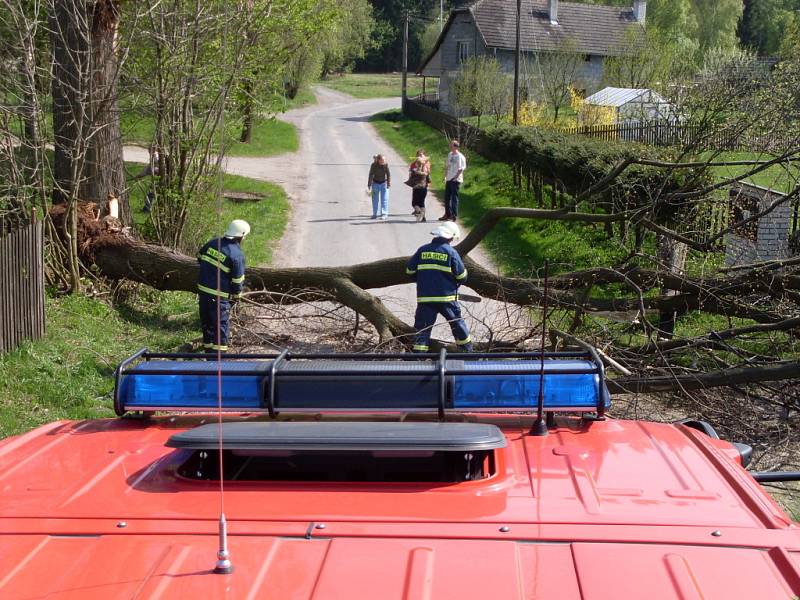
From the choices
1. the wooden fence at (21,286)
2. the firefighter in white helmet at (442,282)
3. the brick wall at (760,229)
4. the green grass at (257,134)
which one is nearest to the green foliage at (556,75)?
the green grass at (257,134)

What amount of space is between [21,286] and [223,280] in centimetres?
213

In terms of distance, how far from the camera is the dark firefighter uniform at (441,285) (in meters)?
9.44

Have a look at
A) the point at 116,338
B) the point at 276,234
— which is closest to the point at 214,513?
the point at 116,338

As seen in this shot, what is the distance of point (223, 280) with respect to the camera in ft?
32.3

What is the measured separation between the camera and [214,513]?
2.64 metres

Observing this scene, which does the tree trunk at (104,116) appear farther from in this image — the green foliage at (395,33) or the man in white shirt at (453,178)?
the green foliage at (395,33)

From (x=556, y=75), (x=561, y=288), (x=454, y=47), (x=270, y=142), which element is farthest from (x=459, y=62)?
(x=561, y=288)

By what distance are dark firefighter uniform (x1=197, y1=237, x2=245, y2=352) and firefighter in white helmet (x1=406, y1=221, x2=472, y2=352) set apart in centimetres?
192

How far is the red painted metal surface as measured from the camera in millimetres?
2262

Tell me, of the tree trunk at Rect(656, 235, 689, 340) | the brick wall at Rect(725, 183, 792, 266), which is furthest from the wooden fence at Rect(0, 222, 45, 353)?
the brick wall at Rect(725, 183, 792, 266)

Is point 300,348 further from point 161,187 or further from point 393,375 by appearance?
point 393,375

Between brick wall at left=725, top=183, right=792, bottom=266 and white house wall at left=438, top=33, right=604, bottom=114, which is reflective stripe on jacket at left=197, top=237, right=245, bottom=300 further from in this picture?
white house wall at left=438, top=33, right=604, bottom=114

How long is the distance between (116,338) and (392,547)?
9.02m

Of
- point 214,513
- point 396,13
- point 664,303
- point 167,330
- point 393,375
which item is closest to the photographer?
point 214,513
